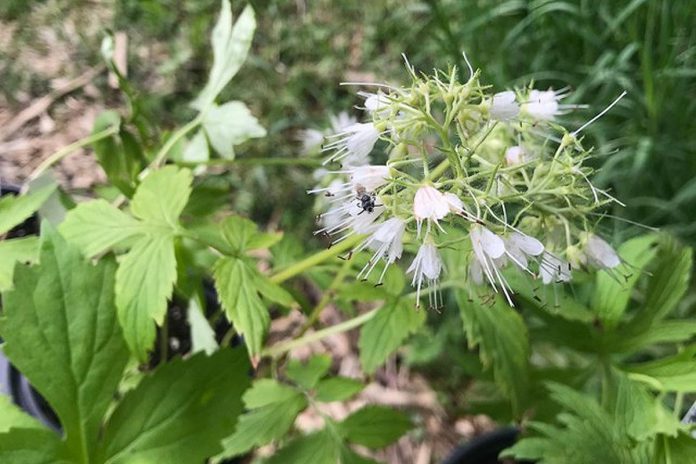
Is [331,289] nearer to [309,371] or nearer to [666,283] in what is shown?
[309,371]

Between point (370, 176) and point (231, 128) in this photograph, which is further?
point (231, 128)

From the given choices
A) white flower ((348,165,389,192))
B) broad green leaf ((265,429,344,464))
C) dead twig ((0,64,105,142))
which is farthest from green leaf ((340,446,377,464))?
dead twig ((0,64,105,142))

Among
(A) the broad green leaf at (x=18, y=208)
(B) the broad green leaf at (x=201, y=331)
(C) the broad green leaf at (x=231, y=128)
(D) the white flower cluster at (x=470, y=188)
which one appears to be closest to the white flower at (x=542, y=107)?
(D) the white flower cluster at (x=470, y=188)

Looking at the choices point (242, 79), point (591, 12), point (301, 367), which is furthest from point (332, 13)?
point (301, 367)

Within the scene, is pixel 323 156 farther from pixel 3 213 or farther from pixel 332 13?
pixel 332 13

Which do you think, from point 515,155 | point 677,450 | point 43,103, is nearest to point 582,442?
point 677,450

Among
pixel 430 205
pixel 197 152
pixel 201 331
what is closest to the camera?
pixel 430 205
